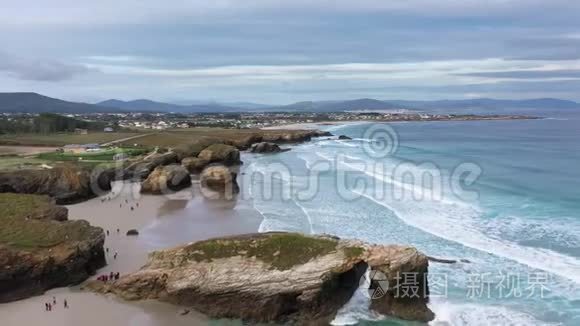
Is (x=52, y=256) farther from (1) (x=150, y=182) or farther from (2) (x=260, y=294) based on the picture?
(1) (x=150, y=182)

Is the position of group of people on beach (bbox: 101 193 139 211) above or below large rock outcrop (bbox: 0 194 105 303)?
below

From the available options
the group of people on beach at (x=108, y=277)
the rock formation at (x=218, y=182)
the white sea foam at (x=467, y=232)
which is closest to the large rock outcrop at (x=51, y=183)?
the rock formation at (x=218, y=182)

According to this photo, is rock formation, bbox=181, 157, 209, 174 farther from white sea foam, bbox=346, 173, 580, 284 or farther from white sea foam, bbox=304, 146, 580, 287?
white sea foam, bbox=346, 173, 580, 284

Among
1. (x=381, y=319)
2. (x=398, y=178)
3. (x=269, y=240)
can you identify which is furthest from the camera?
(x=398, y=178)

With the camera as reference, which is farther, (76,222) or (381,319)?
(76,222)

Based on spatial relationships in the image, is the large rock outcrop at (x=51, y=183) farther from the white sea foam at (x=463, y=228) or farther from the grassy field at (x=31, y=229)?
the white sea foam at (x=463, y=228)

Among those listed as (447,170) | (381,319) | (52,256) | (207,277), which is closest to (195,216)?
(52,256)

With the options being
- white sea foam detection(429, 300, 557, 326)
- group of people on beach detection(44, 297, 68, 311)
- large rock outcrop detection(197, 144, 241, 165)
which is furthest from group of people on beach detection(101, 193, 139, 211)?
white sea foam detection(429, 300, 557, 326)
